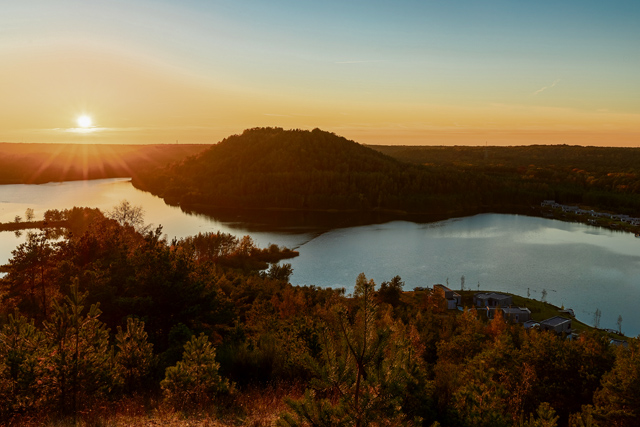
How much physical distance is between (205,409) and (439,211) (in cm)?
8242

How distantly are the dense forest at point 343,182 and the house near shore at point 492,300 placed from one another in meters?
49.6

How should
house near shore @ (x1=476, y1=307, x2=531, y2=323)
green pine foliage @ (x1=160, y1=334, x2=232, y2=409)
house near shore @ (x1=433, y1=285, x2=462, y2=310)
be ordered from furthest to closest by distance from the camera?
house near shore @ (x1=433, y1=285, x2=462, y2=310) → house near shore @ (x1=476, y1=307, x2=531, y2=323) → green pine foliage @ (x1=160, y1=334, x2=232, y2=409)

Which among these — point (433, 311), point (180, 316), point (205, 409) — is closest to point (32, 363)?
point (205, 409)

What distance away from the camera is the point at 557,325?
93.0 feet

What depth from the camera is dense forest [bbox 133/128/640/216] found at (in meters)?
86.9

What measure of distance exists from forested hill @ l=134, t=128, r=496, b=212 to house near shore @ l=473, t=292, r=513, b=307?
5009 cm

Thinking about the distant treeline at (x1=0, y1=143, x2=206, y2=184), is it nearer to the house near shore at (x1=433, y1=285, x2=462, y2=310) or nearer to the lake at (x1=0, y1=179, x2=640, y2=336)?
the lake at (x1=0, y1=179, x2=640, y2=336)

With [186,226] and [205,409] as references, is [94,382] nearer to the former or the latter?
[205,409]

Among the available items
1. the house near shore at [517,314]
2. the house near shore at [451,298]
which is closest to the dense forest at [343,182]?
the house near shore at [451,298]

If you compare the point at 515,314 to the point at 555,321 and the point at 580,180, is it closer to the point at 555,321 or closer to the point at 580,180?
the point at 555,321

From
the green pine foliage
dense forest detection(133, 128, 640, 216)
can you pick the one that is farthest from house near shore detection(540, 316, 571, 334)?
dense forest detection(133, 128, 640, 216)

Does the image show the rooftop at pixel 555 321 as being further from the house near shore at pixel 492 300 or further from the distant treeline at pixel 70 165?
the distant treeline at pixel 70 165

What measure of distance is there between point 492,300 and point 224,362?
2981 centimetres

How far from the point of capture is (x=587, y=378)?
14.1 metres
